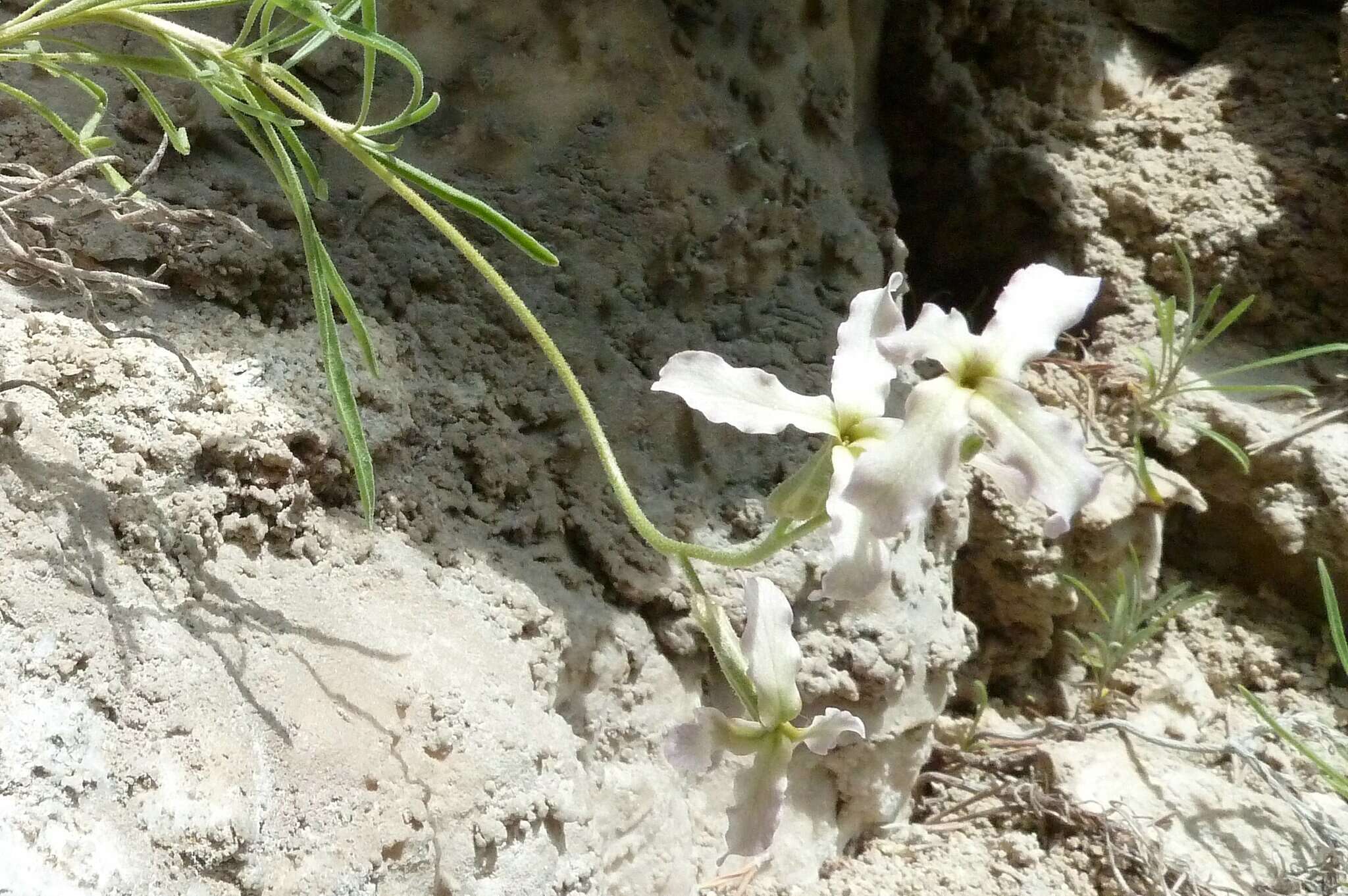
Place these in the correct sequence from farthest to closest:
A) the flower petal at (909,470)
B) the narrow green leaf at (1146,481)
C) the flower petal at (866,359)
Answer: the narrow green leaf at (1146,481), the flower petal at (866,359), the flower petal at (909,470)

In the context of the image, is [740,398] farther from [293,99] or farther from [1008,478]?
[293,99]

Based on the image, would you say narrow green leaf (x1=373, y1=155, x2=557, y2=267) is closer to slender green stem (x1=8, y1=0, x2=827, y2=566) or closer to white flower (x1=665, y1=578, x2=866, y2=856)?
slender green stem (x1=8, y1=0, x2=827, y2=566)

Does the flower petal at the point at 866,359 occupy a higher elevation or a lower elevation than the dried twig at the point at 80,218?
higher

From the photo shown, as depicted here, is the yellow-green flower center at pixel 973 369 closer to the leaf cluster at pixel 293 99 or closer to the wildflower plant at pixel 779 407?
the wildflower plant at pixel 779 407

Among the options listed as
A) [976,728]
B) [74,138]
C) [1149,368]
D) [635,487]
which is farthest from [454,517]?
[1149,368]

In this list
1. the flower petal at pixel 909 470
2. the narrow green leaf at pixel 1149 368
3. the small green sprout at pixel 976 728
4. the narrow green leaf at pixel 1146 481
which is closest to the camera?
the flower petal at pixel 909 470

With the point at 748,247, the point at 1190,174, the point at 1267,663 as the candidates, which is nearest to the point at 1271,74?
the point at 1190,174

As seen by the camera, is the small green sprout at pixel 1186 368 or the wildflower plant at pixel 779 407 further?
the small green sprout at pixel 1186 368

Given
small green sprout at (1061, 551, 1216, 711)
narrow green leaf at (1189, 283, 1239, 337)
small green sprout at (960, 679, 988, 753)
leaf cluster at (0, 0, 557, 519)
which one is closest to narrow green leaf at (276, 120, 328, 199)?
leaf cluster at (0, 0, 557, 519)

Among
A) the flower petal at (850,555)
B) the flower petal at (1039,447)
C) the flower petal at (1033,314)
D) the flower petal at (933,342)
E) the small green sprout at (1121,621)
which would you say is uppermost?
the flower petal at (1033,314)

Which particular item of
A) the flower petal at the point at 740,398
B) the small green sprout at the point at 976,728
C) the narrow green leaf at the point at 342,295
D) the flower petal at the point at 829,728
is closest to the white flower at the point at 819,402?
the flower petal at the point at 740,398
